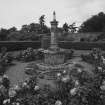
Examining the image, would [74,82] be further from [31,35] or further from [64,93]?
[31,35]

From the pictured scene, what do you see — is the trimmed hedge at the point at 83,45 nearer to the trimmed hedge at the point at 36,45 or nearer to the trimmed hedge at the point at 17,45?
the trimmed hedge at the point at 36,45

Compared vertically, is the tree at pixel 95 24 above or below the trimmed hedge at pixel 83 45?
above

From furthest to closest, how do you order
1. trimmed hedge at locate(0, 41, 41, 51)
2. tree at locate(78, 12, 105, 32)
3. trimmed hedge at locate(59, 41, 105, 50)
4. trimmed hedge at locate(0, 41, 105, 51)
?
tree at locate(78, 12, 105, 32) → trimmed hedge at locate(59, 41, 105, 50) → trimmed hedge at locate(0, 41, 105, 51) → trimmed hedge at locate(0, 41, 41, 51)

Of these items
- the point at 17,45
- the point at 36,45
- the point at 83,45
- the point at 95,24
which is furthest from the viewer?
the point at 95,24

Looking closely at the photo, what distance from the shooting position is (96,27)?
137 feet

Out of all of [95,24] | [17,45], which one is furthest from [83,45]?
[95,24]

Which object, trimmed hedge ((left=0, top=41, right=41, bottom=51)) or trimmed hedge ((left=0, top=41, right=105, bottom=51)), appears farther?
trimmed hedge ((left=0, top=41, right=105, bottom=51))

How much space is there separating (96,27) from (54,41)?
3328cm

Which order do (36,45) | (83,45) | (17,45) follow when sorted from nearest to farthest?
(17,45) → (36,45) → (83,45)

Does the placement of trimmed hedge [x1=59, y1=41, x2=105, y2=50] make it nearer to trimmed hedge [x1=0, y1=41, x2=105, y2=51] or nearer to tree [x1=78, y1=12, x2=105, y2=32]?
trimmed hedge [x1=0, y1=41, x2=105, y2=51]

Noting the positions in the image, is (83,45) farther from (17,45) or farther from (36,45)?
(17,45)

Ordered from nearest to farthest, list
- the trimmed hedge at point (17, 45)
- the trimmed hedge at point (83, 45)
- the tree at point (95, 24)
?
the trimmed hedge at point (17, 45), the trimmed hedge at point (83, 45), the tree at point (95, 24)

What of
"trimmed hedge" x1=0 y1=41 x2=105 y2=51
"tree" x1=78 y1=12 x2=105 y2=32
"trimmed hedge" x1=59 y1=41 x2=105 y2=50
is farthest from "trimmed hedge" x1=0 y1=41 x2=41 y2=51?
"tree" x1=78 y1=12 x2=105 y2=32

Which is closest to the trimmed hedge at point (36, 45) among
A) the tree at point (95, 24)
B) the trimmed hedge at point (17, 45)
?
the trimmed hedge at point (17, 45)
